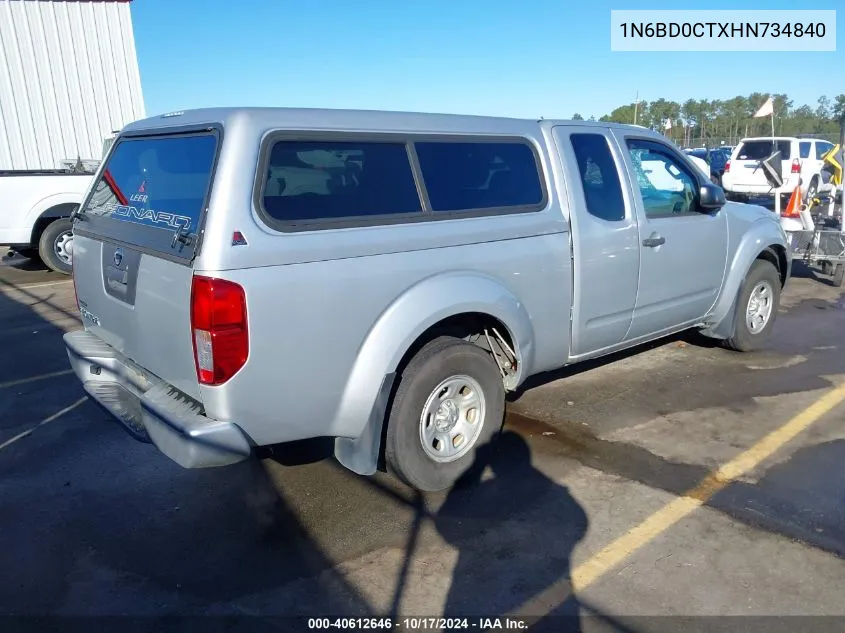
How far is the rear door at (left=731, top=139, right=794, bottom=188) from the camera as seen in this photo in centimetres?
1691

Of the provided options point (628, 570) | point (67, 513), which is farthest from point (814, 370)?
point (67, 513)

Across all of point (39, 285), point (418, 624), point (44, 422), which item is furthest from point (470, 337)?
point (39, 285)

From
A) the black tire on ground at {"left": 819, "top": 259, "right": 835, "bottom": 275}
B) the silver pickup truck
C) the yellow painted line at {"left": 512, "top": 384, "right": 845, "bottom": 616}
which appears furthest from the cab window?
the black tire on ground at {"left": 819, "top": 259, "right": 835, "bottom": 275}

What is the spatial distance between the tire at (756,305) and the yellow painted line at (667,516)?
3.87 feet

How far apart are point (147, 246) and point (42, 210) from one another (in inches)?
330

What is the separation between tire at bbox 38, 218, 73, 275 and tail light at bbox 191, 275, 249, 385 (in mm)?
8621

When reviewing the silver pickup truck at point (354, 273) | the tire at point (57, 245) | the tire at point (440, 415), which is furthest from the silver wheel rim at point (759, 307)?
the tire at point (57, 245)

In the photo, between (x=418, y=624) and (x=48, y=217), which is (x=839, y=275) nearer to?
(x=418, y=624)

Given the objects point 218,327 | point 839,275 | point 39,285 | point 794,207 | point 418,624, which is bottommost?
point 418,624

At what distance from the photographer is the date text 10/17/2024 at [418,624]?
105 inches

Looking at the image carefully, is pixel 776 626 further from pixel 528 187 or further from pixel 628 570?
pixel 528 187

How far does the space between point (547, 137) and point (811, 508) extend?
2.55 m

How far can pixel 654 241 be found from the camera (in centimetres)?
461

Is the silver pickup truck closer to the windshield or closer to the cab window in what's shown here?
the cab window
